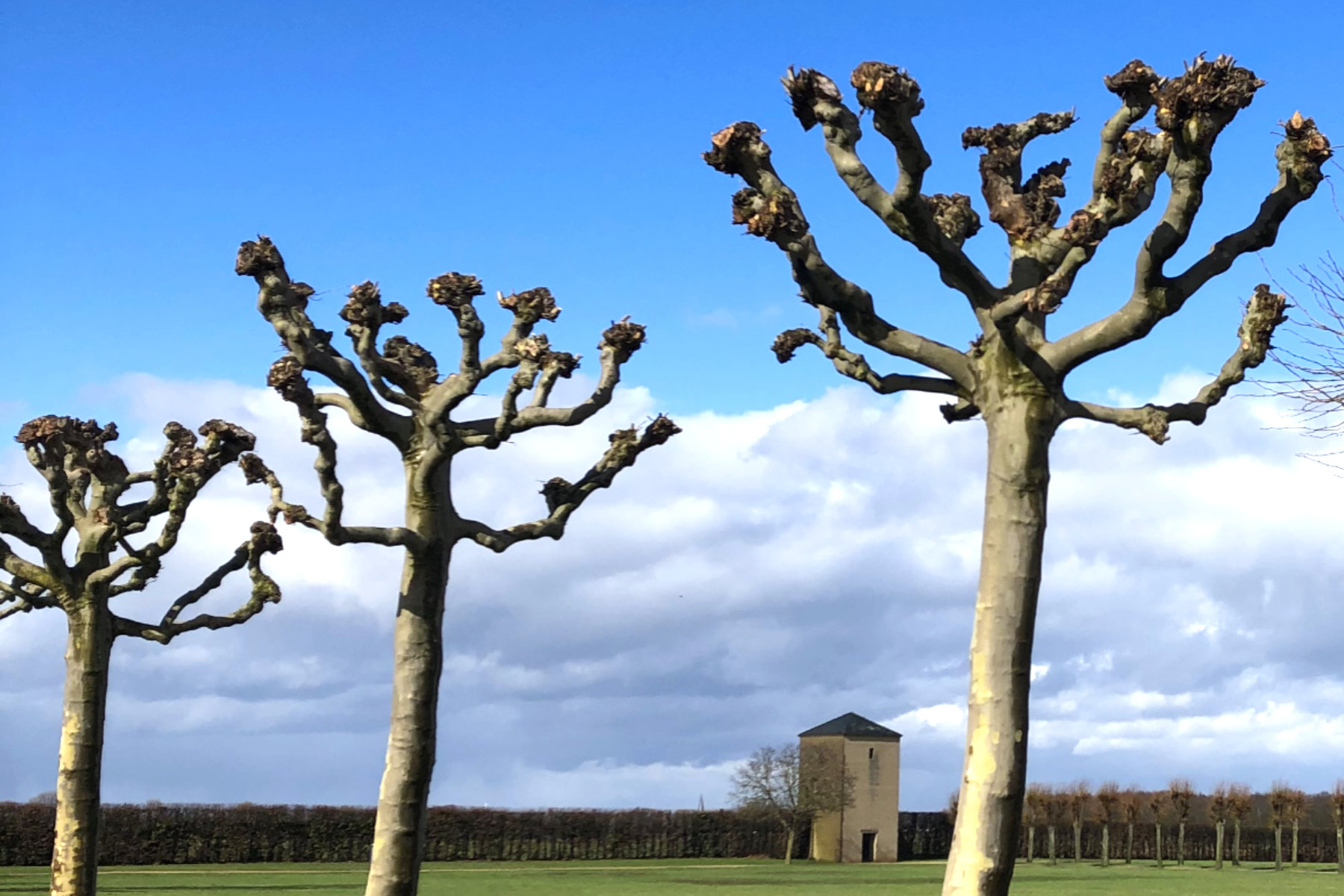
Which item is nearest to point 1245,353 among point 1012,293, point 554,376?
point 1012,293

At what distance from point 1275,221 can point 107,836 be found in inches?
1846

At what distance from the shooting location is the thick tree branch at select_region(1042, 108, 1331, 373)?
985 cm

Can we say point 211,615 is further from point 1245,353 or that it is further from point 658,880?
point 658,880

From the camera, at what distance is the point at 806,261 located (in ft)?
33.8

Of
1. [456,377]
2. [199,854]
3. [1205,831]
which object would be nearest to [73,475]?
[456,377]

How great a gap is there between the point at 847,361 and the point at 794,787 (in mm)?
58352

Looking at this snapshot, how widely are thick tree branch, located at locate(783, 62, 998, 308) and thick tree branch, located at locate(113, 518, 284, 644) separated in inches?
410

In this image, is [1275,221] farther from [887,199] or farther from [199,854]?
[199,854]

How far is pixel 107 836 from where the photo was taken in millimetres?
49281

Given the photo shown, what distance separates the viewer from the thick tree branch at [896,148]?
384 inches

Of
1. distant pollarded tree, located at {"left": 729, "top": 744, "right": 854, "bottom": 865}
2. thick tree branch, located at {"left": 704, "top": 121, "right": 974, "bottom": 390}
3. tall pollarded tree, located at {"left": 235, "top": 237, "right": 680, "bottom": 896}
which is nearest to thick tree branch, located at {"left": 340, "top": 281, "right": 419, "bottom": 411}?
tall pollarded tree, located at {"left": 235, "top": 237, "right": 680, "bottom": 896}

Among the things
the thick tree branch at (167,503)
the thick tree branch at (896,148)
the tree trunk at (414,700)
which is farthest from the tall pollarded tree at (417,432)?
the thick tree branch at (896,148)

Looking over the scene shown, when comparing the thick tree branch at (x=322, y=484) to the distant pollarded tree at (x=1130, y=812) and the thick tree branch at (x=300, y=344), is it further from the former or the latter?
the distant pollarded tree at (x=1130, y=812)

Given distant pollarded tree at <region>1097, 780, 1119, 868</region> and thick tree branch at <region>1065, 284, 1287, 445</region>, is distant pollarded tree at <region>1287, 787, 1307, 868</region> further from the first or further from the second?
thick tree branch at <region>1065, 284, 1287, 445</region>
